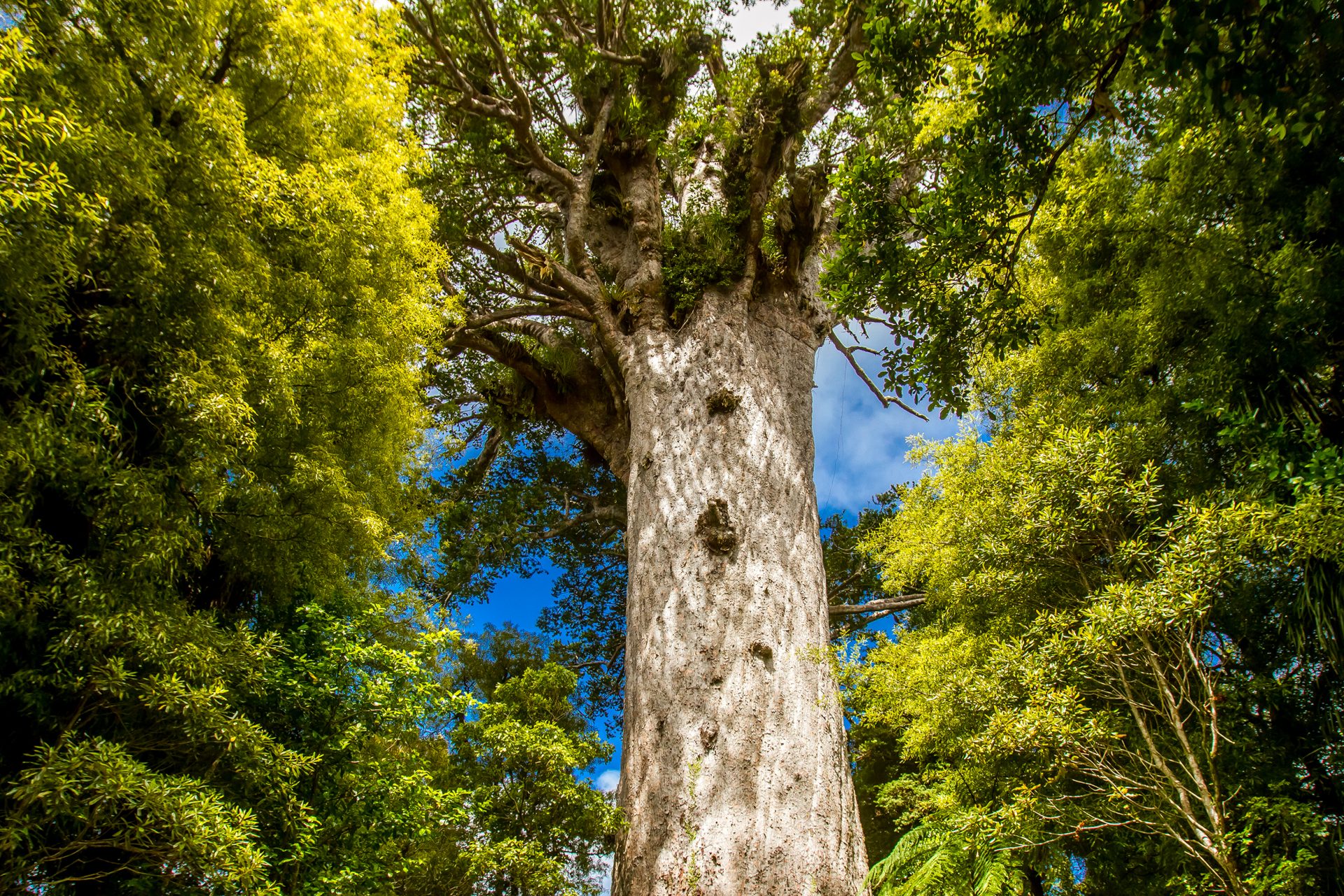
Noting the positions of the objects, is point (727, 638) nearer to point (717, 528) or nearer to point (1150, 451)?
point (717, 528)

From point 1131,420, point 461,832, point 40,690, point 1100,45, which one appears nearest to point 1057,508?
point 1131,420

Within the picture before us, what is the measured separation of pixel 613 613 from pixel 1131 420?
7.09m

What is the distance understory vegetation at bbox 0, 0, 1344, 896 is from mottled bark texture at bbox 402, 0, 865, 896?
0.23 meters

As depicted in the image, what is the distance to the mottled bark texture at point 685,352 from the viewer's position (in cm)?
366

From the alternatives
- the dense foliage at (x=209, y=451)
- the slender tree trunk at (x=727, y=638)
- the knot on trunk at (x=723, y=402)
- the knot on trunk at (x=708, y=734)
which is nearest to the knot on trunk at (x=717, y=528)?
the slender tree trunk at (x=727, y=638)

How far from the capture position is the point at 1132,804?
13.7 ft

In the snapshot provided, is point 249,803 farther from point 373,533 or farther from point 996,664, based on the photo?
point 996,664

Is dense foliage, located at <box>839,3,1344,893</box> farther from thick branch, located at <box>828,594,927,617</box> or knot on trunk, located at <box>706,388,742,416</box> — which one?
thick branch, located at <box>828,594,927,617</box>

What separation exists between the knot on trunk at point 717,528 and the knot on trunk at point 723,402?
801 millimetres

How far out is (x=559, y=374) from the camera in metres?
6.80

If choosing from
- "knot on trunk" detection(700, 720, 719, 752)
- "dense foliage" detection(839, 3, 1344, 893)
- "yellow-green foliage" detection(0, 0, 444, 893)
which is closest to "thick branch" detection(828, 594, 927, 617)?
"dense foliage" detection(839, 3, 1344, 893)

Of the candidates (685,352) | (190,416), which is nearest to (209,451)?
(190,416)

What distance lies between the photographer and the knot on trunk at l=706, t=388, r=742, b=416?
509 centimetres

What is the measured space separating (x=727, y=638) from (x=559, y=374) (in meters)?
3.56
